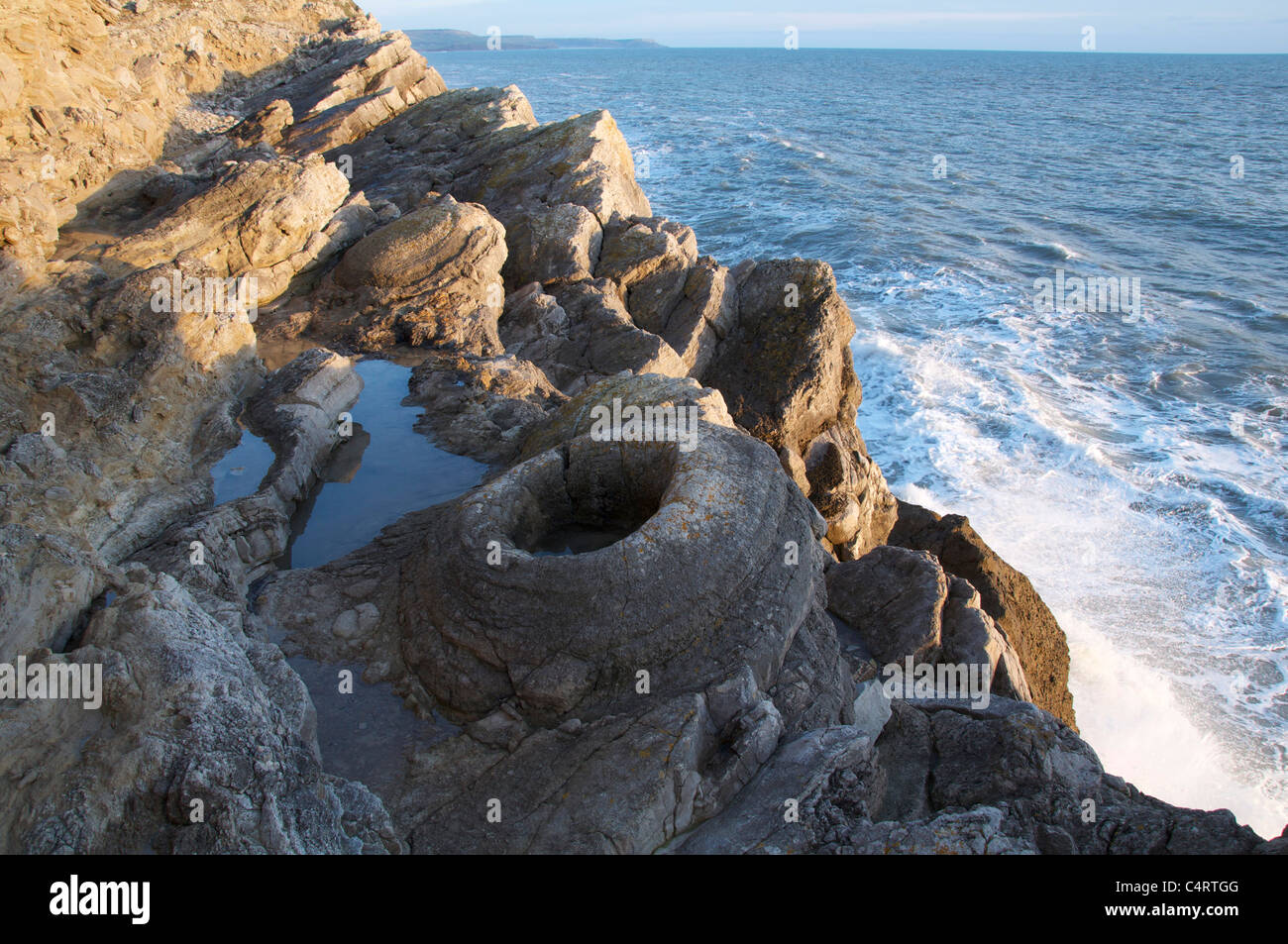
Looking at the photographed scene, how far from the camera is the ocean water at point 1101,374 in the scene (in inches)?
534

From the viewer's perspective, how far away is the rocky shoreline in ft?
19.3

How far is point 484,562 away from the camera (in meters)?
7.88

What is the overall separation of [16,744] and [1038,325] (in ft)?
96.1

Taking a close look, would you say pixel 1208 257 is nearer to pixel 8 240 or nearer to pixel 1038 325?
pixel 1038 325

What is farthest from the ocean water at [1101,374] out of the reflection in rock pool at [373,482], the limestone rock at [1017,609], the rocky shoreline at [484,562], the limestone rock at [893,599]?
the reflection in rock pool at [373,482]

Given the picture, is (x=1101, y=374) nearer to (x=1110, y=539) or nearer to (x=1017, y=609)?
(x=1110, y=539)

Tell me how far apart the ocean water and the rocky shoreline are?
2970 millimetres

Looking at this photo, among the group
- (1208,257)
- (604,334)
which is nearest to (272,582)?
(604,334)

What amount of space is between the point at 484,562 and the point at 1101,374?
22.6m

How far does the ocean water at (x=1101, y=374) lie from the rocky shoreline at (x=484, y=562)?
297 centimetres

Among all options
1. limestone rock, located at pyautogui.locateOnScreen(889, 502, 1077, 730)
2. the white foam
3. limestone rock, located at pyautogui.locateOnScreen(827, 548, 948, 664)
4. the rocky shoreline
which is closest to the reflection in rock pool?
the rocky shoreline

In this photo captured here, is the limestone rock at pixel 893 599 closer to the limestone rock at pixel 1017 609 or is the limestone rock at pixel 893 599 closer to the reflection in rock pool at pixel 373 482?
the limestone rock at pixel 1017 609

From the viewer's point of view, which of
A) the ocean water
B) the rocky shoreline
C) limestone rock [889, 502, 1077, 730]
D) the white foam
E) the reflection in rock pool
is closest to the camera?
the rocky shoreline

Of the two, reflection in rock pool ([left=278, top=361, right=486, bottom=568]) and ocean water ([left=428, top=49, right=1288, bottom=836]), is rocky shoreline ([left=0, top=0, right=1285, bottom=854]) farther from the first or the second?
ocean water ([left=428, top=49, right=1288, bottom=836])
